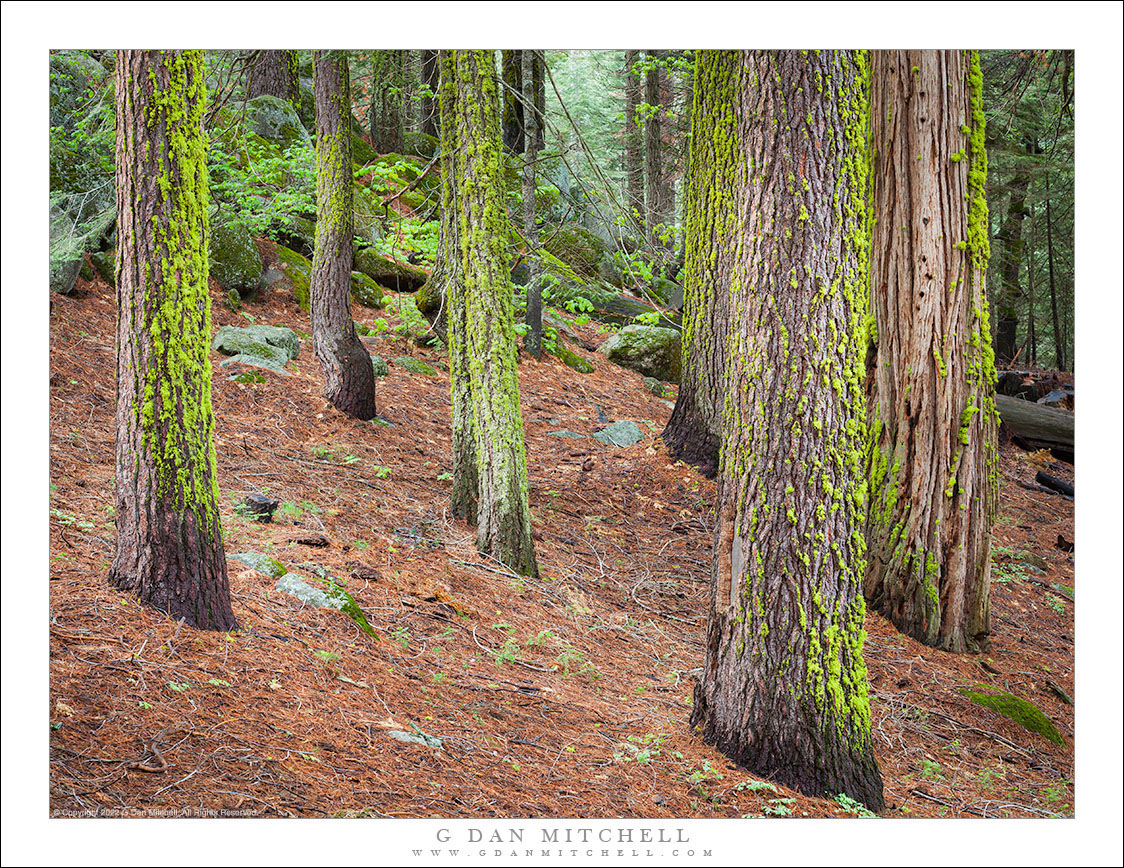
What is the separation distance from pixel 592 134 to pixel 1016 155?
8.54 meters

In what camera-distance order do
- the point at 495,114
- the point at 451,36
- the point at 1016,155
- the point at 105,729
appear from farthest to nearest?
the point at 1016,155
the point at 495,114
the point at 451,36
the point at 105,729

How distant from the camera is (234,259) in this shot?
26.6 feet

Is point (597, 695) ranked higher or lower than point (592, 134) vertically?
lower

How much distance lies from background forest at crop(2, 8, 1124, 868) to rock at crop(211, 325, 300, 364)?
0.10 ft

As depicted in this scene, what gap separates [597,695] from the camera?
387 cm

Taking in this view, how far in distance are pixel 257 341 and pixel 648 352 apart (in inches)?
196

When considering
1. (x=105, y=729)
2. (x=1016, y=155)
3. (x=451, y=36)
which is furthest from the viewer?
(x=1016, y=155)

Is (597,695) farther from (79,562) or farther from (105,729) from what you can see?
(79,562)

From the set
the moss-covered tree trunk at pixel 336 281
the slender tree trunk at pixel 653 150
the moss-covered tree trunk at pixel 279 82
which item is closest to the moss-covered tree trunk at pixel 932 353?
the moss-covered tree trunk at pixel 336 281

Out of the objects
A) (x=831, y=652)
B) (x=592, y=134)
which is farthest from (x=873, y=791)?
(x=592, y=134)

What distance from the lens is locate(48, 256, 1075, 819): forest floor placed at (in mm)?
2797

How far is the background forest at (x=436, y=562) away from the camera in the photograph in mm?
2914

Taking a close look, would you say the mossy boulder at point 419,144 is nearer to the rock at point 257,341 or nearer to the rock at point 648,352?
the rock at point 648,352
